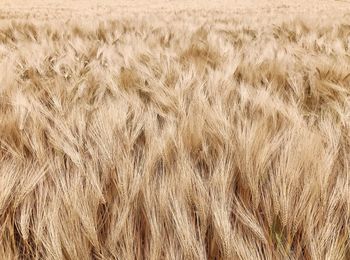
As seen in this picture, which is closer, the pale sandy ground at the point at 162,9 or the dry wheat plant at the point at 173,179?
the dry wheat plant at the point at 173,179

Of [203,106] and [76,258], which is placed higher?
[203,106]

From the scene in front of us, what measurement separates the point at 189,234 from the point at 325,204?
0.25 meters

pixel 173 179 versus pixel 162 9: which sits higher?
pixel 173 179

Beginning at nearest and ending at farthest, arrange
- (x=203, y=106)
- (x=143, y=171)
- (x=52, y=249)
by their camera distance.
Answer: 1. (x=52, y=249)
2. (x=143, y=171)
3. (x=203, y=106)

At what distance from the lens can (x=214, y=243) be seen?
0.55 metres

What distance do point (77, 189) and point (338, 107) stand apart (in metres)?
0.75

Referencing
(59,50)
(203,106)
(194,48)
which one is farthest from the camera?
(59,50)

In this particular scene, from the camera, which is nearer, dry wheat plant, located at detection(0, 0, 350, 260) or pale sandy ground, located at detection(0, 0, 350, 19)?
dry wheat plant, located at detection(0, 0, 350, 260)

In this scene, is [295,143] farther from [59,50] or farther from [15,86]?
[59,50]

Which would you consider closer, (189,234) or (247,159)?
(189,234)

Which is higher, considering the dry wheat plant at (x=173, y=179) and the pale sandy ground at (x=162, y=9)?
the dry wheat plant at (x=173, y=179)

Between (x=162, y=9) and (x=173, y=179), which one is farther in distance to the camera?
(x=162, y=9)

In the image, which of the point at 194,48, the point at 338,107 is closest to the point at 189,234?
the point at 338,107

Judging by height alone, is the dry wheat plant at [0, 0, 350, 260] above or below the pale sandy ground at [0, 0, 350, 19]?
above
